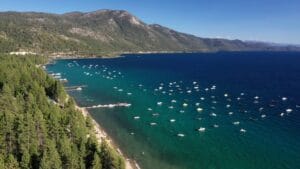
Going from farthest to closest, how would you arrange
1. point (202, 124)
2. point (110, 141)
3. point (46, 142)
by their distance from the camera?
point (202, 124) → point (110, 141) → point (46, 142)

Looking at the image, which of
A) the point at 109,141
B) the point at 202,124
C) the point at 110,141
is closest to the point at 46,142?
the point at 109,141

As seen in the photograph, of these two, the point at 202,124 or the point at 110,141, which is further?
the point at 202,124

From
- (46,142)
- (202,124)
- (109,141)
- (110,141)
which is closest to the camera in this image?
(46,142)

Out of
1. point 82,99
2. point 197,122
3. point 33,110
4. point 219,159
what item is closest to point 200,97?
point 197,122

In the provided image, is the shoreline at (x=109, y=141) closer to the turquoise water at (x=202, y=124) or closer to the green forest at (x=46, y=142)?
the turquoise water at (x=202, y=124)

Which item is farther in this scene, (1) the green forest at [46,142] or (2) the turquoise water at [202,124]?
(2) the turquoise water at [202,124]

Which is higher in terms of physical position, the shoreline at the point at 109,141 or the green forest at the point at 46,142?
the green forest at the point at 46,142

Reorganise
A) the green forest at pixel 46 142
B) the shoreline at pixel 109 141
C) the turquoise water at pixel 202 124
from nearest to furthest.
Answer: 1. the green forest at pixel 46 142
2. the shoreline at pixel 109 141
3. the turquoise water at pixel 202 124

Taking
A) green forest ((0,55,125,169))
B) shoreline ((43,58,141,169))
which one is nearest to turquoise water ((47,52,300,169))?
shoreline ((43,58,141,169))

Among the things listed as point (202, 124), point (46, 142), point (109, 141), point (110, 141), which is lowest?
point (110, 141)

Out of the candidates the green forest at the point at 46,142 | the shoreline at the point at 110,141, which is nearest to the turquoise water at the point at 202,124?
the shoreline at the point at 110,141

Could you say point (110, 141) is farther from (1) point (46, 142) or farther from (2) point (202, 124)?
(2) point (202, 124)
